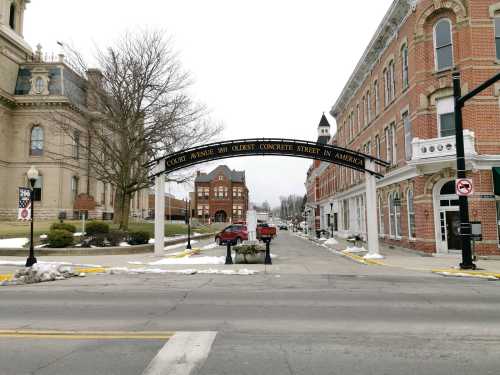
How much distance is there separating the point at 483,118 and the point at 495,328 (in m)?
15.0

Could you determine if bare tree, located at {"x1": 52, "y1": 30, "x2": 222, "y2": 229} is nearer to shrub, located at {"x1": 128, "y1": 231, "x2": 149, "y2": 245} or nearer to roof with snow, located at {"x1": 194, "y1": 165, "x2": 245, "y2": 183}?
shrub, located at {"x1": 128, "y1": 231, "x2": 149, "y2": 245}

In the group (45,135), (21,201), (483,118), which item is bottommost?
(21,201)

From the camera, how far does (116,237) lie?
79.9ft

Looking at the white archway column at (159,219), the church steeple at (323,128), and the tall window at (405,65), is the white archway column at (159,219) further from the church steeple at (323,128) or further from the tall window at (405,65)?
the church steeple at (323,128)

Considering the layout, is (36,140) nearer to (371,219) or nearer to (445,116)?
(371,219)

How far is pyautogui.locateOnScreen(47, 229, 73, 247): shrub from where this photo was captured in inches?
871

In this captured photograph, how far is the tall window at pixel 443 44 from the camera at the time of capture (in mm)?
20000

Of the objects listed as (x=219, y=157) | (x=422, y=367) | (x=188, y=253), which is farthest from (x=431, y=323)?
(x=188, y=253)

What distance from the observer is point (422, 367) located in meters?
4.78

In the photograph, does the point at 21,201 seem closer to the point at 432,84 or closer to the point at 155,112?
the point at 155,112

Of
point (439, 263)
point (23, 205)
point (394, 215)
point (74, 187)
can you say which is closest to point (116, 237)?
point (23, 205)

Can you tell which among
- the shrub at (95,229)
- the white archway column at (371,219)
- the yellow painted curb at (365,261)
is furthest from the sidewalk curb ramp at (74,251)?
the white archway column at (371,219)

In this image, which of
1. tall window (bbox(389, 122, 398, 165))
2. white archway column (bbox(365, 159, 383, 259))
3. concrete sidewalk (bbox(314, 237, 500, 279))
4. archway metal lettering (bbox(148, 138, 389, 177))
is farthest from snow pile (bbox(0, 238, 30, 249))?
tall window (bbox(389, 122, 398, 165))

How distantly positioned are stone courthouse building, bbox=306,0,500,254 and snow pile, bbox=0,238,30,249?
857 inches
